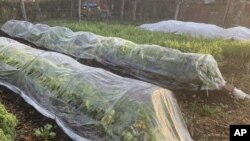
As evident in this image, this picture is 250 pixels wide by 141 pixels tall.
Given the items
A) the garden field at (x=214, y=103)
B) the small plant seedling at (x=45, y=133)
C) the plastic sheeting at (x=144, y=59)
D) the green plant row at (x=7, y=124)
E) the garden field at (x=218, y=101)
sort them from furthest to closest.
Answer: the plastic sheeting at (x=144, y=59) < the garden field at (x=218, y=101) < the garden field at (x=214, y=103) < the small plant seedling at (x=45, y=133) < the green plant row at (x=7, y=124)

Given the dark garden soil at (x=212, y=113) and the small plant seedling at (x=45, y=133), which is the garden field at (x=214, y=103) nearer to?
the dark garden soil at (x=212, y=113)

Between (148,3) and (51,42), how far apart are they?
49.5ft

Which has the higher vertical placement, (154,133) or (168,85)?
(154,133)

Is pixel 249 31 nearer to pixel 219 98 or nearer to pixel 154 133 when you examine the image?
pixel 219 98

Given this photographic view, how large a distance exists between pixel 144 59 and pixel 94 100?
3760 mm

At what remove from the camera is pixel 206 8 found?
2450 cm

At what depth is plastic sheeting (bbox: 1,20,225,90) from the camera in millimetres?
7953

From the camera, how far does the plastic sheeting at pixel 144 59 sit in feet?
26.1

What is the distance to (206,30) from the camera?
57.8 feet

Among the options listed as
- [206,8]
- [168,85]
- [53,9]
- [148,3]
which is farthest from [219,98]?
[148,3]

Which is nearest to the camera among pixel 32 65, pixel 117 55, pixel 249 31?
pixel 32 65

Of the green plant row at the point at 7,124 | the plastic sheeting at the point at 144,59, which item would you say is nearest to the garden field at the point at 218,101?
the plastic sheeting at the point at 144,59

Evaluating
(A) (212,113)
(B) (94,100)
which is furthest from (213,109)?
(B) (94,100)

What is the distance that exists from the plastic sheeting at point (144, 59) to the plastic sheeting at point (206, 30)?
5.94 m
